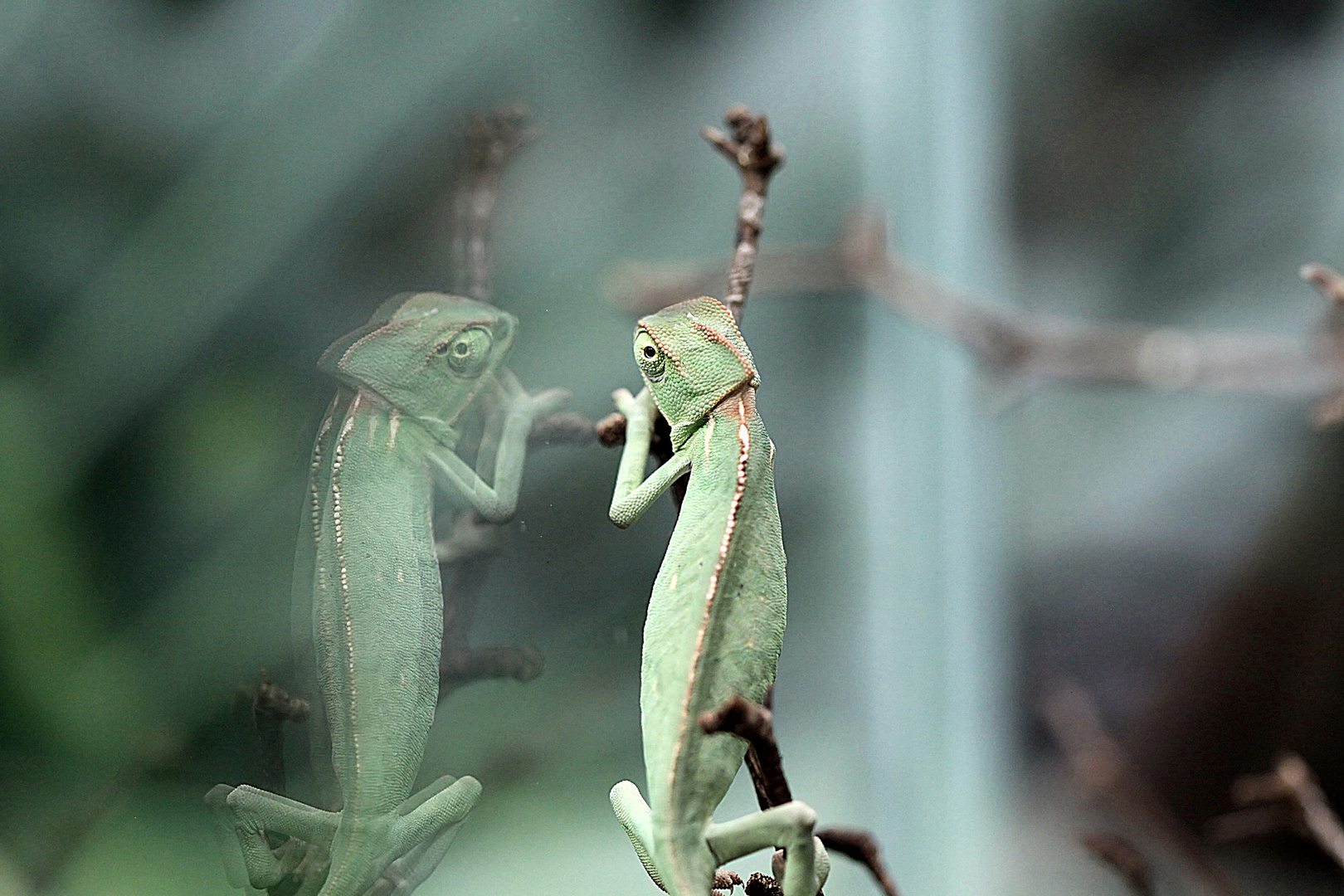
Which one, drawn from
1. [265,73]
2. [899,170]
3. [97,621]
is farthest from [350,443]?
[899,170]

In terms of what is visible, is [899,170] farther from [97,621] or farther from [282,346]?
[97,621]

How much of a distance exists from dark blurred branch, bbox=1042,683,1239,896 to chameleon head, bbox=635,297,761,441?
96 centimetres

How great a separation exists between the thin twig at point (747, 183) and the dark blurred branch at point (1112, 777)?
92 cm

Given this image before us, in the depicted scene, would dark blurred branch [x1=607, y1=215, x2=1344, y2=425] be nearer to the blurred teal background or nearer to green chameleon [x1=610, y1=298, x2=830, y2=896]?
the blurred teal background

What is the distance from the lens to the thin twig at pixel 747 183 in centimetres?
65

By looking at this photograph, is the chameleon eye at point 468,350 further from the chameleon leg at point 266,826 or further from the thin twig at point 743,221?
the chameleon leg at point 266,826

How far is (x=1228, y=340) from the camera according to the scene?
1453mm

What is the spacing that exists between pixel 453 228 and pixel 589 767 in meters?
0.45

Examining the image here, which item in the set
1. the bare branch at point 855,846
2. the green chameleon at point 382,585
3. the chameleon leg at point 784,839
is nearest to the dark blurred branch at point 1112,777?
the bare branch at point 855,846

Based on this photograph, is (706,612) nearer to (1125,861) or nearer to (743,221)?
(743,221)

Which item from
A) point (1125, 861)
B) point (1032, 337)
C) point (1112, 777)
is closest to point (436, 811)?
point (1125, 861)

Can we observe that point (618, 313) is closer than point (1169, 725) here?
Yes

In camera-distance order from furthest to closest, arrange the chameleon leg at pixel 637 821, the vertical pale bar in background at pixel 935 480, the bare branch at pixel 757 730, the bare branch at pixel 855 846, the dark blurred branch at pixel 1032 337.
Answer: the vertical pale bar in background at pixel 935 480 < the dark blurred branch at pixel 1032 337 < the bare branch at pixel 855 846 < the chameleon leg at pixel 637 821 < the bare branch at pixel 757 730

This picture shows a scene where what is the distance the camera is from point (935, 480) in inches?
66.9
